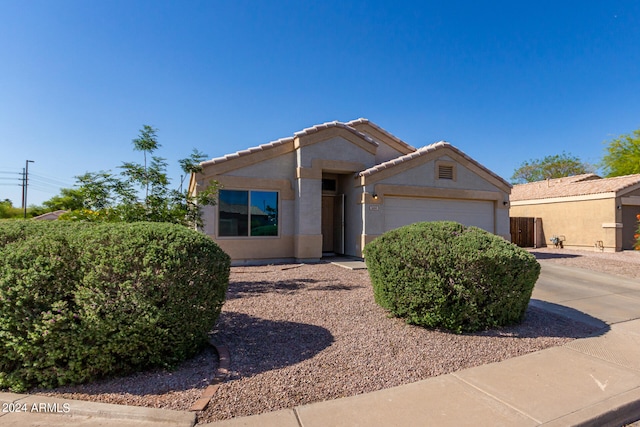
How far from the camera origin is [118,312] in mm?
3441

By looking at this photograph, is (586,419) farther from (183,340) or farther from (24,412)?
(24,412)

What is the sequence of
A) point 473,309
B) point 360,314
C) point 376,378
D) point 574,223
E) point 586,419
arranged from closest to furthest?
1. point 586,419
2. point 376,378
3. point 473,309
4. point 360,314
5. point 574,223

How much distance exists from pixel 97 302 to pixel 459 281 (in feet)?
15.0

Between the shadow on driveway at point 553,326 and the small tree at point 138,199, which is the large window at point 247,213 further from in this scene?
the shadow on driveway at point 553,326

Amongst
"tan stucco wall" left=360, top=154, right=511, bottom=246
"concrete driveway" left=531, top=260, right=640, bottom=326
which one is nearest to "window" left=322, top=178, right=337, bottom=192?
"tan stucco wall" left=360, top=154, right=511, bottom=246

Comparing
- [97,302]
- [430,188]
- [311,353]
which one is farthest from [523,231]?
[97,302]

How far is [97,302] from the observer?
343 cm

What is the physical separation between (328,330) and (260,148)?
824cm

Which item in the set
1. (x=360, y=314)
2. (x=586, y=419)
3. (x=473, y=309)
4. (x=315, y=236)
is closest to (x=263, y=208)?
(x=315, y=236)

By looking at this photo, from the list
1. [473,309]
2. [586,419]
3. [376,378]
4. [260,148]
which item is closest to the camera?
[586,419]

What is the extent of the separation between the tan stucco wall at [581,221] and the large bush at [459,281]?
1653cm

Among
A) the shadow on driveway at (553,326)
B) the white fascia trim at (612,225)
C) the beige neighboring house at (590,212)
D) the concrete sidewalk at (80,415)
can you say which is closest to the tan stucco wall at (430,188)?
the shadow on driveway at (553,326)

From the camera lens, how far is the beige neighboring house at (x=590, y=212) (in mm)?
17219

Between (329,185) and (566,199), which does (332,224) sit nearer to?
(329,185)
